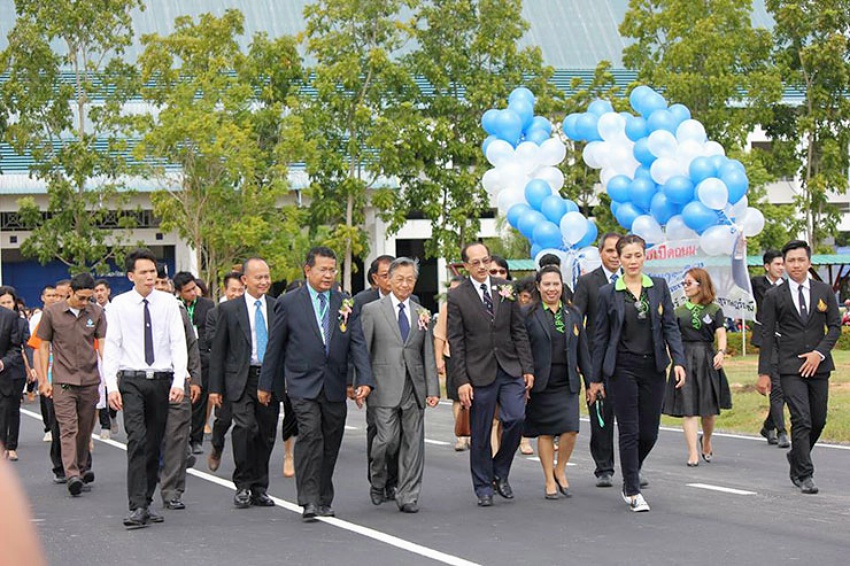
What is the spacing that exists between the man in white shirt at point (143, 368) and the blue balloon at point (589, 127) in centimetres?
1872

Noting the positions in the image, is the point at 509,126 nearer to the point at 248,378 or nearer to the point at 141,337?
the point at 248,378

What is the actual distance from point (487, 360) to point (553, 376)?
0.76 m

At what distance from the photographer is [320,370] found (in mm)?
10180

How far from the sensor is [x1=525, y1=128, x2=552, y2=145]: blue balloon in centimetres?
2794

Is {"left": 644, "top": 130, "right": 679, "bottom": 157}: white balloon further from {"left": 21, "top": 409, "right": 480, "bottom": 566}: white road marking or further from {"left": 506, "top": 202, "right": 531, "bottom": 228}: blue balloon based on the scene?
{"left": 21, "top": 409, "right": 480, "bottom": 566}: white road marking

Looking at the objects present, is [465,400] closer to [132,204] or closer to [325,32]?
[325,32]

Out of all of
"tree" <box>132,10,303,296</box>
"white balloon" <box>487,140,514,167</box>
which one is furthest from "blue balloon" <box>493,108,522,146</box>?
"tree" <box>132,10,303,296</box>

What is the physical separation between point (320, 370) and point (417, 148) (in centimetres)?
3096

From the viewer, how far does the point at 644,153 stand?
83.2 feet

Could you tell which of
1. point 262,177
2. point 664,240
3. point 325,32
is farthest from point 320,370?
point 325,32

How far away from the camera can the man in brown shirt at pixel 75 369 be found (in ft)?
39.2

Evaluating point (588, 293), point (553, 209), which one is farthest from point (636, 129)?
point (588, 293)

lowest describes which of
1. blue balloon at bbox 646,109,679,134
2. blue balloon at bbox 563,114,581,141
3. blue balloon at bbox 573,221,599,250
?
blue balloon at bbox 573,221,599,250

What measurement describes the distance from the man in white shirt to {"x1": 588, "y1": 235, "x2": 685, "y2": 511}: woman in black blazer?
3.15 meters
